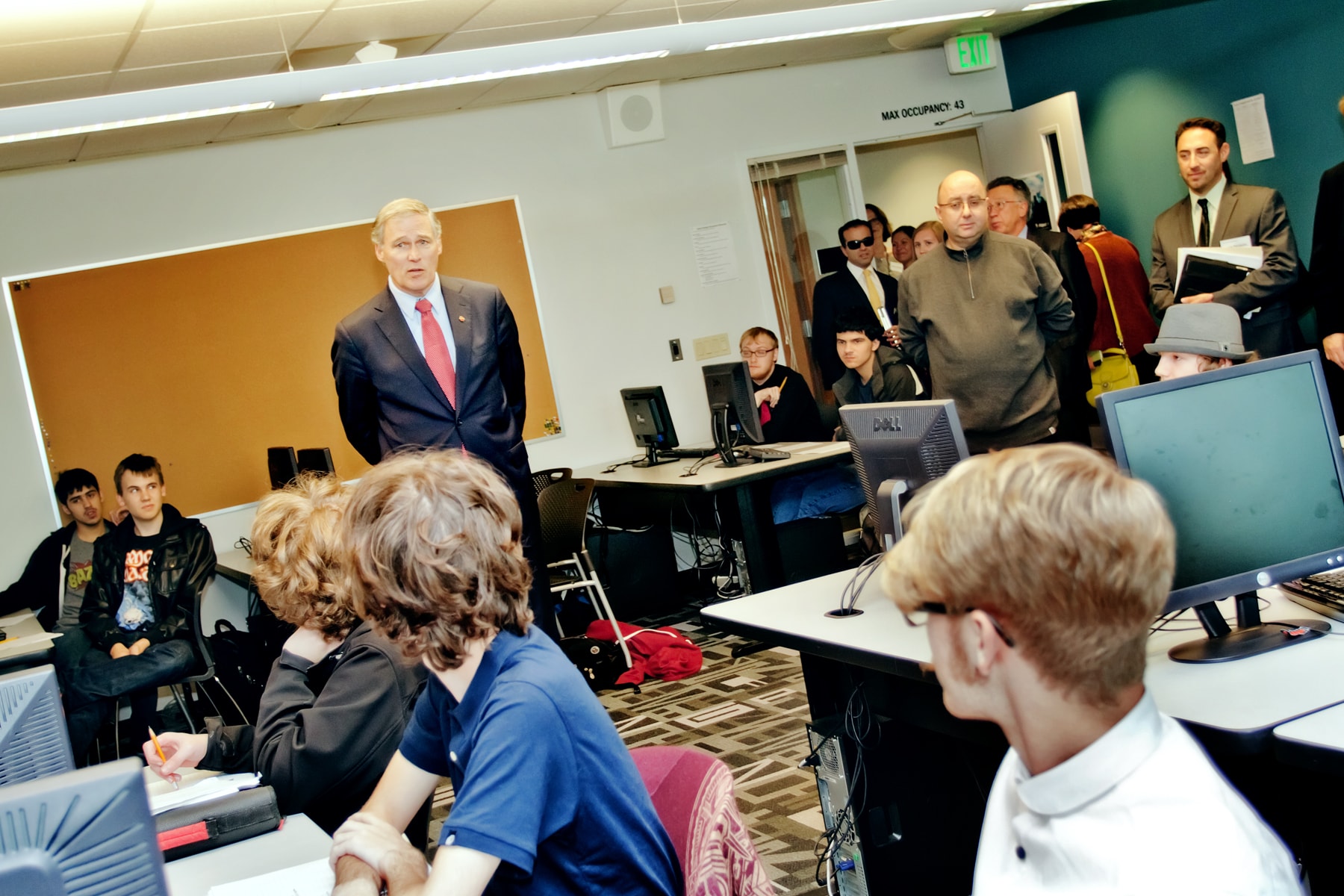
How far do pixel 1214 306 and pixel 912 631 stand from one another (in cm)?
136

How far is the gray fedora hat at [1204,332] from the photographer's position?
2.92 meters

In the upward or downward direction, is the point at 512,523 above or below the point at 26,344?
below

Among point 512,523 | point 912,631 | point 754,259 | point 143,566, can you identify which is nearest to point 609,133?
point 754,259

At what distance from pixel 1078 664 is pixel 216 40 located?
4.81 meters

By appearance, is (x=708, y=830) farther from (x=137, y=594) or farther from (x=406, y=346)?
(x=137, y=594)

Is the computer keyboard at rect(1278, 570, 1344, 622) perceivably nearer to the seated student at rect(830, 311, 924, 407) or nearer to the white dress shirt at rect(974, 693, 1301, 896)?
the white dress shirt at rect(974, 693, 1301, 896)

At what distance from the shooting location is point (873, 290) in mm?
6980

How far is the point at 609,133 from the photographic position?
714cm

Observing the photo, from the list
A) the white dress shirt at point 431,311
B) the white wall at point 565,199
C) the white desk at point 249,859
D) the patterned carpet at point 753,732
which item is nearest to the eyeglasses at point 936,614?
the white desk at point 249,859

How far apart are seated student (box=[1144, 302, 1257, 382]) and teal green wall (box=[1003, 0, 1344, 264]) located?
363 cm

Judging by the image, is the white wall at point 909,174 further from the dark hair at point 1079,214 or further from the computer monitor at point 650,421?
the computer monitor at point 650,421

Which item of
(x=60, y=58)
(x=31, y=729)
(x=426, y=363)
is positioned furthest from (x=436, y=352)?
(x=60, y=58)

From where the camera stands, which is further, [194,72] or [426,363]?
[194,72]

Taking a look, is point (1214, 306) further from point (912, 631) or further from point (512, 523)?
point (512, 523)
